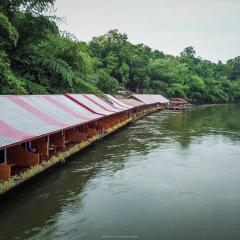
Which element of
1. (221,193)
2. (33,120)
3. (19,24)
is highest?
(19,24)

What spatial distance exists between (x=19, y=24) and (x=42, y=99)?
9807 mm

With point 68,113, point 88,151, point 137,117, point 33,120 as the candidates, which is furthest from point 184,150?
point 137,117

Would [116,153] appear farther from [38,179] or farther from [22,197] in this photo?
[22,197]

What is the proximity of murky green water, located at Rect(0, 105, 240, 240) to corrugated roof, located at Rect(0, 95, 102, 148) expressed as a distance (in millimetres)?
2376

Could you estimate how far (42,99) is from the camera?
2444 centimetres

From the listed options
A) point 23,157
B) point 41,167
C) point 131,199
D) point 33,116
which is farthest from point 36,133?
point 131,199

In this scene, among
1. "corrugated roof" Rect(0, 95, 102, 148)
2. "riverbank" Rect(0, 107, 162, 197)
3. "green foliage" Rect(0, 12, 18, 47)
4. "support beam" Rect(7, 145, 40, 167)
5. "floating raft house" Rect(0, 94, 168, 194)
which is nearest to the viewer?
"riverbank" Rect(0, 107, 162, 197)

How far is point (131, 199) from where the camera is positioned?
615 inches

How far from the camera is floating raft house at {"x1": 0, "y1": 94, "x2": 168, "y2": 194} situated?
15398 mm

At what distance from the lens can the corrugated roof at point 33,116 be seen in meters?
15.6

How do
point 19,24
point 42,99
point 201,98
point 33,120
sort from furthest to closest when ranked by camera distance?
point 201,98, point 19,24, point 42,99, point 33,120

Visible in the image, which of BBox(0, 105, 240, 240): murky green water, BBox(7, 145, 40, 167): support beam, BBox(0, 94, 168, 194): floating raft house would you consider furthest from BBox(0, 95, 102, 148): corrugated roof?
BBox(0, 105, 240, 240): murky green water

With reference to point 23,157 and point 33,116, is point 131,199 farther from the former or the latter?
point 33,116

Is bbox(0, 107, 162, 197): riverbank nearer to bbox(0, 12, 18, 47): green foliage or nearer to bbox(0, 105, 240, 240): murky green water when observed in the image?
bbox(0, 105, 240, 240): murky green water
